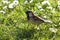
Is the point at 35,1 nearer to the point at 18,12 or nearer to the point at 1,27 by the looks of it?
the point at 18,12

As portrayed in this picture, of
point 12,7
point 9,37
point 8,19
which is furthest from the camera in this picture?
point 12,7

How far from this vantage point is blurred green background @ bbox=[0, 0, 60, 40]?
22.5 ft

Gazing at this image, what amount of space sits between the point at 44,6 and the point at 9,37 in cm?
186

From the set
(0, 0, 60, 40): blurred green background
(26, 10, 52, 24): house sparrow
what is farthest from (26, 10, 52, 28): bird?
(0, 0, 60, 40): blurred green background

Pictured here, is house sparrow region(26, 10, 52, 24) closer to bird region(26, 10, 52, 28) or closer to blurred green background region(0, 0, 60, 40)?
bird region(26, 10, 52, 28)

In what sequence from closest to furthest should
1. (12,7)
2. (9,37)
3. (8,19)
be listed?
(9,37)
(8,19)
(12,7)

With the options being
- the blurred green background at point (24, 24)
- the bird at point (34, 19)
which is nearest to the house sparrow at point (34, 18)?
the bird at point (34, 19)

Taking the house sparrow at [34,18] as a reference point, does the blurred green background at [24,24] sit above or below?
below

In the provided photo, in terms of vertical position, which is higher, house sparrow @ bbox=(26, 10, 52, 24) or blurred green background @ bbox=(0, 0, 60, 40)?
house sparrow @ bbox=(26, 10, 52, 24)

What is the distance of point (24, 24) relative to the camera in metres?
7.22

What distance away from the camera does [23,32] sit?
691 centimetres

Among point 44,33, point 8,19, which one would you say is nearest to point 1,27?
point 8,19

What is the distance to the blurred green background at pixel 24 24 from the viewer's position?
22.5ft

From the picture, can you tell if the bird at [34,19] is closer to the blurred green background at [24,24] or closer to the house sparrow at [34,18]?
the house sparrow at [34,18]
